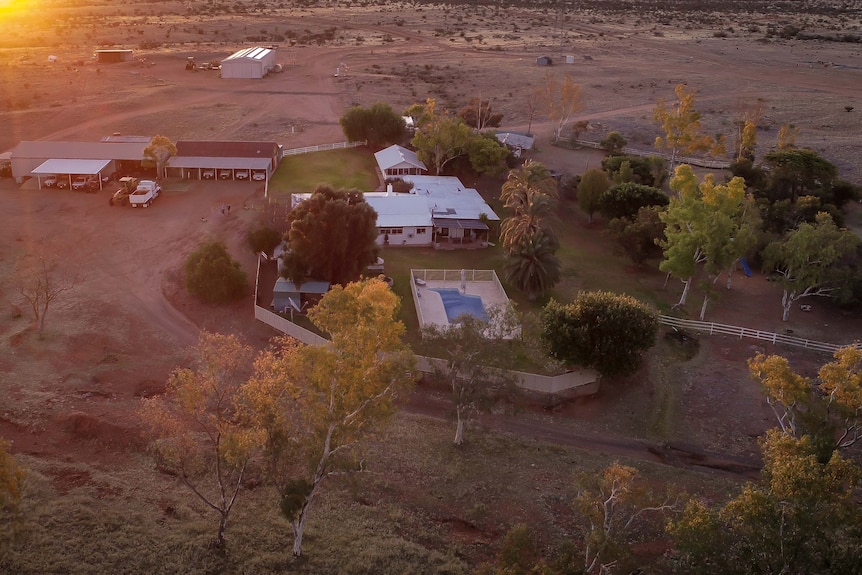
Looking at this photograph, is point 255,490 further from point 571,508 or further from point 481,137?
point 481,137

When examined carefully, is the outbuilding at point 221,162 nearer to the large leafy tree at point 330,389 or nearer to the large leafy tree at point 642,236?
the large leafy tree at point 642,236

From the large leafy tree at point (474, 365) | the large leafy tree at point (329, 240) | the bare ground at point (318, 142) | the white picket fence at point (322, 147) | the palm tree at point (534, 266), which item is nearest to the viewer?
the large leafy tree at point (474, 365)

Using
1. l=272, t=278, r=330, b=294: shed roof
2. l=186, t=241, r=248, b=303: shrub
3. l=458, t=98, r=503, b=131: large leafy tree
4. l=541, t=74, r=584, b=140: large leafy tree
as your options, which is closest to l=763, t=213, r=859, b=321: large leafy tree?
l=272, t=278, r=330, b=294: shed roof

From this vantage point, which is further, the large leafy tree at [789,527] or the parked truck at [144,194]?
the parked truck at [144,194]

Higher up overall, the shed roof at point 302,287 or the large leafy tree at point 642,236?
the large leafy tree at point 642,236

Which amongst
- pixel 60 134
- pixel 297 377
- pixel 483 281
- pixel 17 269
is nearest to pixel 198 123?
pixel 60 134

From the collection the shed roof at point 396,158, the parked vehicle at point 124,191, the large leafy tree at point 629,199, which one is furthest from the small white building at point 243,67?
the large leafy tree at point 629,199

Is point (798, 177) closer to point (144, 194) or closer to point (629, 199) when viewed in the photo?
point (629, 199)

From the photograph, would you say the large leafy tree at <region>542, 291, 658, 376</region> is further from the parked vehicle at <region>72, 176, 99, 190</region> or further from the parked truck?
the parked vehicle at <region>72, 176, 99, 190</region>
